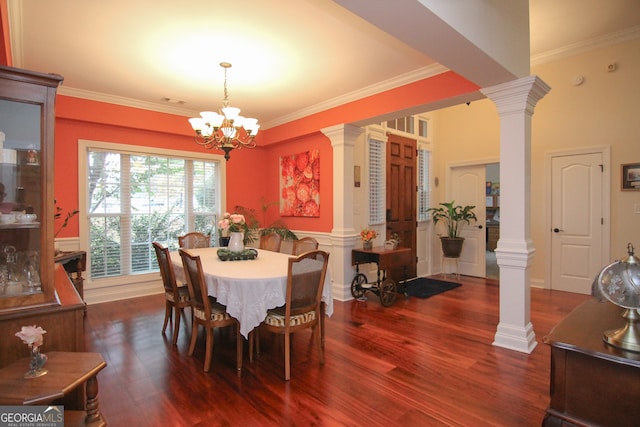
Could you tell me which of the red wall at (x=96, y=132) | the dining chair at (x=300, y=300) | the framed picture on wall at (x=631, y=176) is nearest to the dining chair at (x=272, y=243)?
the dining chair at (x=300, y=300)

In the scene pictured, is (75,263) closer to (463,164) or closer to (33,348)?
(33,348)

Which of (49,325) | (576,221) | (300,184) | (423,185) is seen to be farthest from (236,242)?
(576,221)

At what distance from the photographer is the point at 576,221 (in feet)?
15.6

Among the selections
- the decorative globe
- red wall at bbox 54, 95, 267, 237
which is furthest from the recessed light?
the decorative globe

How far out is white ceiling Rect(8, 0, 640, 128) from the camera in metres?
2.58

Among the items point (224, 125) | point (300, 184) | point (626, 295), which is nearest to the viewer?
point (626, 295)

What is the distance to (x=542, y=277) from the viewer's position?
506 centimetres

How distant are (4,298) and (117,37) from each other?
2.39m

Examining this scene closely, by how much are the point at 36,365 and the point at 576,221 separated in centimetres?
590

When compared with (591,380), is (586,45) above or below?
above

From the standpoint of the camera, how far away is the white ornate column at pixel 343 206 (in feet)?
15.1

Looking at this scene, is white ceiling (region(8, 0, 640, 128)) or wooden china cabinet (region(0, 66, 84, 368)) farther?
white ceiling (region(8, 0, 640, 128))

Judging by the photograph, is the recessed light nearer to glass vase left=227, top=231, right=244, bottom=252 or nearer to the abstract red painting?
the abstract red painting

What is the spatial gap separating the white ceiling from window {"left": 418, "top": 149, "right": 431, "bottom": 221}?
2183mm
